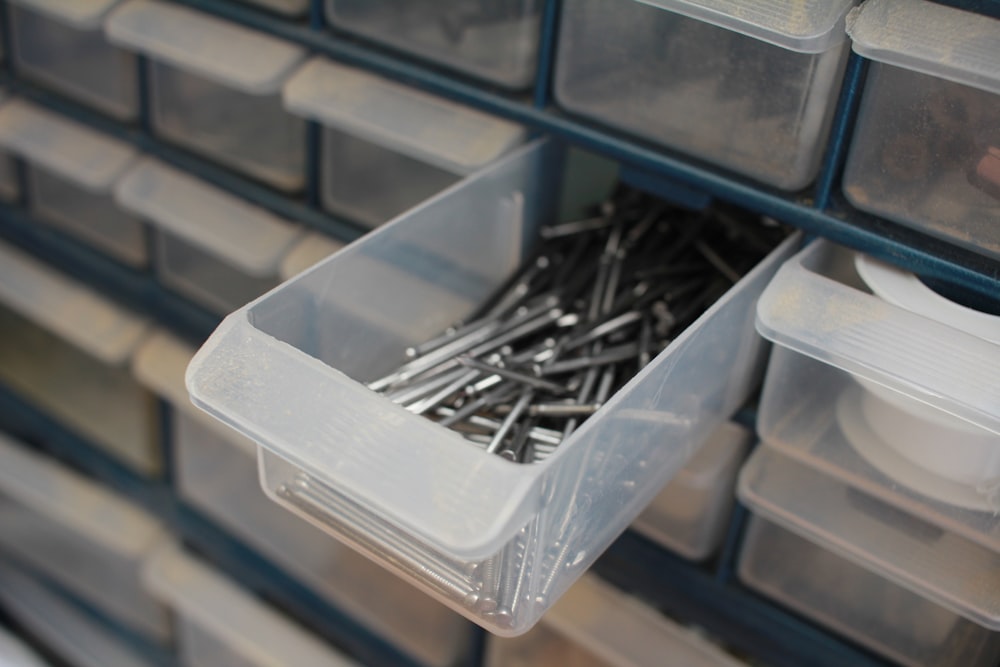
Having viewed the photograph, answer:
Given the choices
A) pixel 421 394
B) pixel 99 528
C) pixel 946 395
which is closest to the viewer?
pixel 946 395

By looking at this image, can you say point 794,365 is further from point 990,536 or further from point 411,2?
point 411,2

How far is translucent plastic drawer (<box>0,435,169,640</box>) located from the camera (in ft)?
3.60

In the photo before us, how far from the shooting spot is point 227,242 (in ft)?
2.79

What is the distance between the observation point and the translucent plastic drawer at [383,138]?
717 mm

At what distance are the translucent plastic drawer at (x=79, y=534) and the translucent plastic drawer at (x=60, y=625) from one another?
0.11 feet

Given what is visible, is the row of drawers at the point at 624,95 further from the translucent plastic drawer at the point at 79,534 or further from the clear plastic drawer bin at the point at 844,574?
the translucent plastic drawer at the point at 79,534

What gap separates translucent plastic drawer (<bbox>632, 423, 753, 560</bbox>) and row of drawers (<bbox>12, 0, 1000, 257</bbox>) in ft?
0.61

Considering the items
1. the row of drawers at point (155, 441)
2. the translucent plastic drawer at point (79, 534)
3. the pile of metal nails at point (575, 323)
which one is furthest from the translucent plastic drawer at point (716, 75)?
the translucent plastic drawer at point (79, 534)

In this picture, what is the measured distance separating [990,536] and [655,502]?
0.79ft

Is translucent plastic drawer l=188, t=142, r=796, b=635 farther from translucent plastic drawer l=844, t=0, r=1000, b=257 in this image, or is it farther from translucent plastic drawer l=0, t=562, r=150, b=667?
translucent plastic drawer l=0, t=562, r=150, b=667

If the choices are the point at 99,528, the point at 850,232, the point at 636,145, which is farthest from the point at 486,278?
the point at 99,528

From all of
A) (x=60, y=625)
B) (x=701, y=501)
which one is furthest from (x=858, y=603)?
(x=60, y=625)

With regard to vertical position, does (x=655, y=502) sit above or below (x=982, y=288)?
below

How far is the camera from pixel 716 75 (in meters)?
0.62
